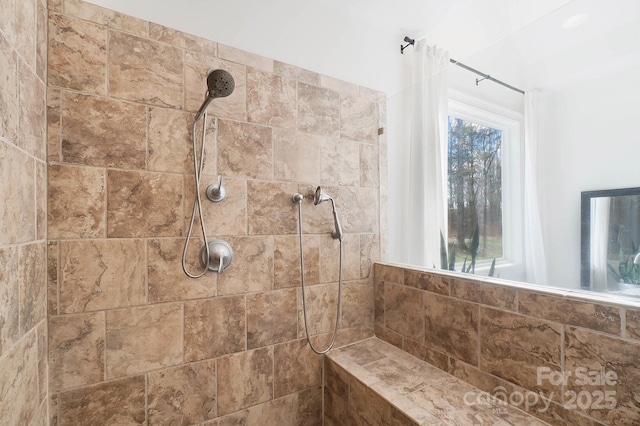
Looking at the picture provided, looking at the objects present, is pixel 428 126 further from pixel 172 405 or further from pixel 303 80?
pixel 172 405

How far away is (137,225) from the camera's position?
107 centimetres

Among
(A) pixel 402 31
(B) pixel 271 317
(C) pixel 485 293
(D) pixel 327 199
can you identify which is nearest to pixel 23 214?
(B) pixel 271 317

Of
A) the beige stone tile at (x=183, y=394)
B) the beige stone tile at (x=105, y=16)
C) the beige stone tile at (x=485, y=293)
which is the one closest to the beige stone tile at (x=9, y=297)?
the beige stone tile at (x=183, y=394)

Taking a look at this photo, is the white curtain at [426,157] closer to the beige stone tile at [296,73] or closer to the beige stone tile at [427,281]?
the beige stone tile at [427,281]

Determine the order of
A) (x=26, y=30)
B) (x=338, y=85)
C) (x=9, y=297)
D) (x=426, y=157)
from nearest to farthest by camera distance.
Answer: (x=9, y=297) → (x=26, y=30) → (x=338, y=85) → (x=426, y=157)

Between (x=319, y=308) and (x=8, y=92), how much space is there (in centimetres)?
140

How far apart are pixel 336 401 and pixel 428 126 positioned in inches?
64.7

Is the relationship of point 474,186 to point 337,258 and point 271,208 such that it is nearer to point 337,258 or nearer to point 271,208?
point 337,258

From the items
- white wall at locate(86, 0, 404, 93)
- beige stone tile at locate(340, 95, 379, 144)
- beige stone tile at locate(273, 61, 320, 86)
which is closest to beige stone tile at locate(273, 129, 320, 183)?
beige stone tile at locate(340, 95, 379, 144)

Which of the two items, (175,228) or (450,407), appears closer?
(450,407)

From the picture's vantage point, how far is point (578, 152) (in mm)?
1086

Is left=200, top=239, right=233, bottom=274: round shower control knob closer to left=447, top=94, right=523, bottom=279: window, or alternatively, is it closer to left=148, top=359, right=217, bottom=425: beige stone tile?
left=148, top=359, right=217, bottom=425: beige stone tile

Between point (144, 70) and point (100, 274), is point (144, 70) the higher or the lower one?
the higher one

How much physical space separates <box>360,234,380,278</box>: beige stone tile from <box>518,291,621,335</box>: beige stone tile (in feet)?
2.55
